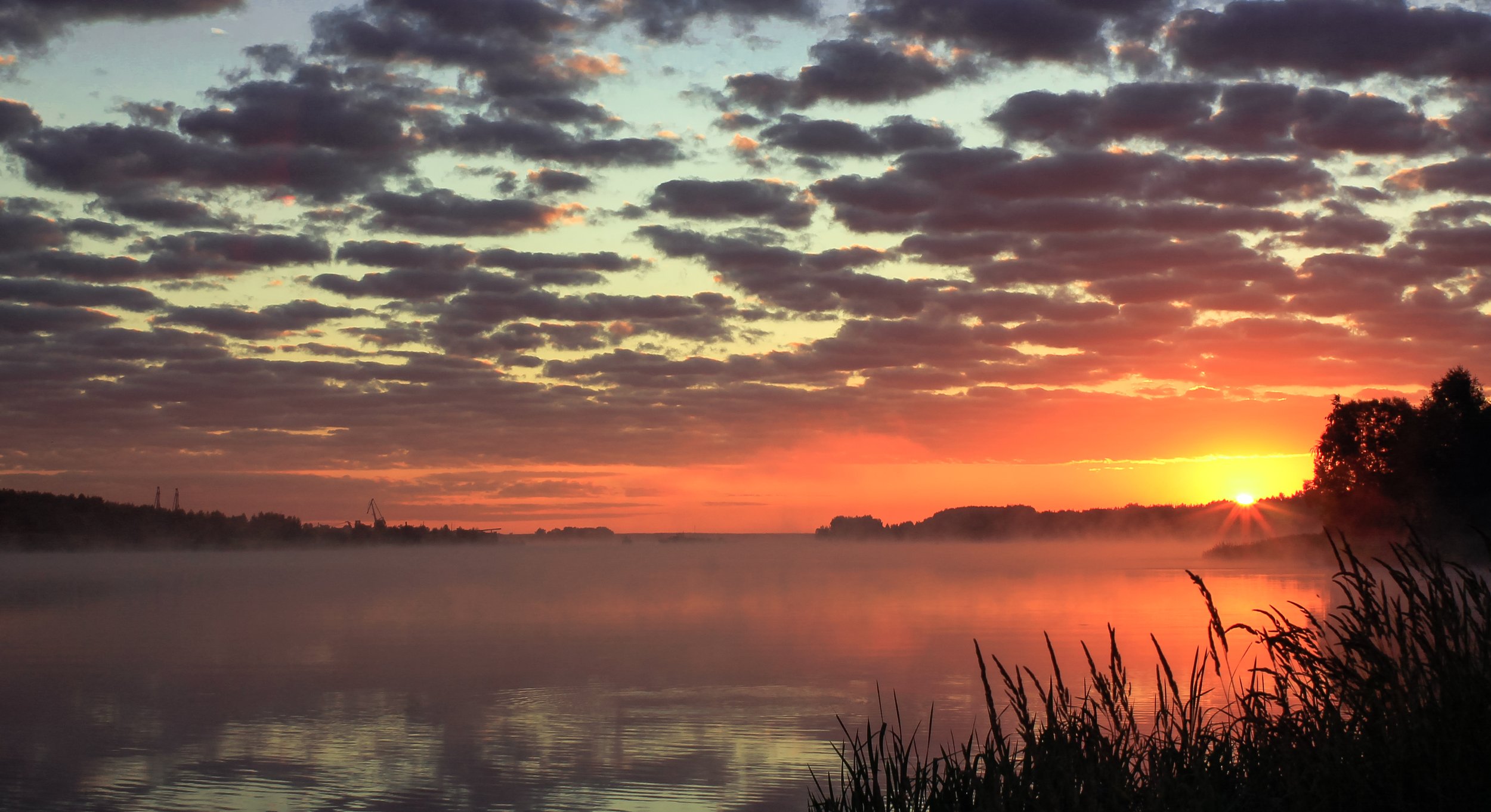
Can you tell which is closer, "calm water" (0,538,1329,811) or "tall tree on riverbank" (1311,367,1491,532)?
"calm water" (0,538,1329,811)

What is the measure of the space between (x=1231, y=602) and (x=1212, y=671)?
910 inches

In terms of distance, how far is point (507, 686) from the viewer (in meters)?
24.0

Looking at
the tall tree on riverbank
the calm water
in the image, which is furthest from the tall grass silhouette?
the tall tree on riverbank

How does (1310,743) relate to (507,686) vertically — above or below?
above

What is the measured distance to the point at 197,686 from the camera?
24.8 metres

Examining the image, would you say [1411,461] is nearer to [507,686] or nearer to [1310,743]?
[507,686]

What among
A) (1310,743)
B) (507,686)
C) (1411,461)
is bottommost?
(507,686)

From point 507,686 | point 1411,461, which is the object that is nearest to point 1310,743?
point 507,686

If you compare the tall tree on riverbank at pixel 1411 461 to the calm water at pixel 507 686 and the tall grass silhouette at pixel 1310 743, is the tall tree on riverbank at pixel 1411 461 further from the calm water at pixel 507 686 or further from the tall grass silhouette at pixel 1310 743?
the tall grass silhouette at pixel 1310 743

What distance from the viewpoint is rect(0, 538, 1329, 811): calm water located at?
14695mm

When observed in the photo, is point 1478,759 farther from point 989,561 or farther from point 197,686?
point 989,561

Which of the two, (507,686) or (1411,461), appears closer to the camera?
(507,686)

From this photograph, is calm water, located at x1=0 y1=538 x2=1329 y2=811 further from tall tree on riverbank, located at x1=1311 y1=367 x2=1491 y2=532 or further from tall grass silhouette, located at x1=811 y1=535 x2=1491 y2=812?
tall tree on riverbank, located at x1=1311 y1=367 x2=1491 y2=532

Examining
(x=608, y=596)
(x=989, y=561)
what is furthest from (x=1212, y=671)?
(x=989, y=561)
